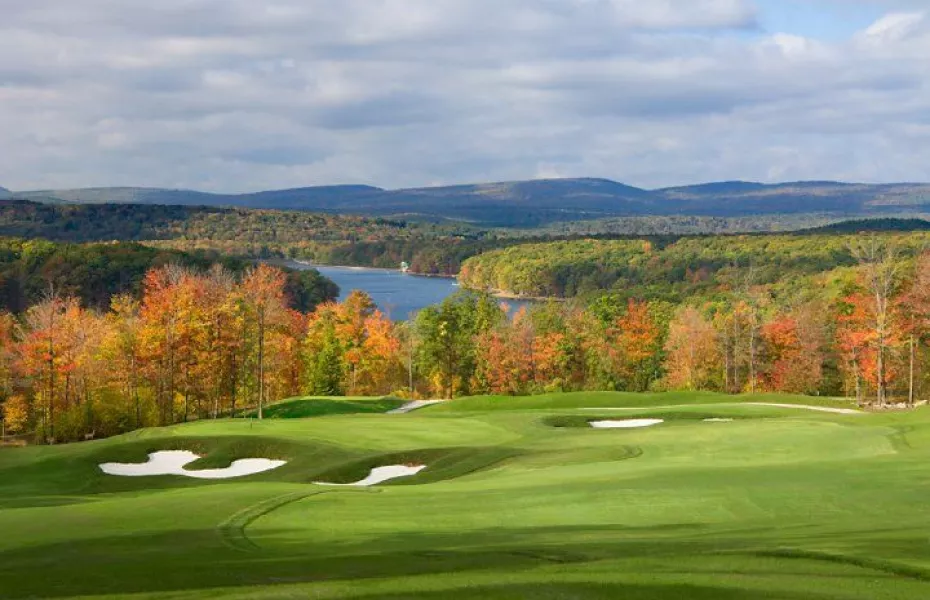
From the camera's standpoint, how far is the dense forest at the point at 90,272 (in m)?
139

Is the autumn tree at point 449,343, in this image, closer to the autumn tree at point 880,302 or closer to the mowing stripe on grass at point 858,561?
the autumn tree at point 880,302

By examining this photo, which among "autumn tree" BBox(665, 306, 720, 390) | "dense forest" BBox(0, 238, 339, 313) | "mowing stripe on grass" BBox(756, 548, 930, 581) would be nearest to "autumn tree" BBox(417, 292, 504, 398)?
"autumn tree" BBox(665, 306, 720, 390)

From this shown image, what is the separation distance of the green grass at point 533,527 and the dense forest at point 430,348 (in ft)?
107

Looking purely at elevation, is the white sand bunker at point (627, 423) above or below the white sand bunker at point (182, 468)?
above

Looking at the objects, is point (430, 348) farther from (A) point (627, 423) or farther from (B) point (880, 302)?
(A) point (627, 423)

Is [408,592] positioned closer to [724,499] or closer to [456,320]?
[724,499]

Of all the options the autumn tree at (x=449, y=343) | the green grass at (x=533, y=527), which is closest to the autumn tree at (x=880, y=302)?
the green grass at (x=533, y=527)

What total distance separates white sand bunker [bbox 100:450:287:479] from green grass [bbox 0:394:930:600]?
7.99 ft

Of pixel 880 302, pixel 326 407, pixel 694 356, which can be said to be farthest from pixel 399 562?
pixel 694 356

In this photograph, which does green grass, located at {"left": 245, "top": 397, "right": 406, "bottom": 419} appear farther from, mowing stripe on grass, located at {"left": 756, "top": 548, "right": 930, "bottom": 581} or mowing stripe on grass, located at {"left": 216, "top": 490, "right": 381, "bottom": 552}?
mowing stripe on grass, located at {"left": 756, "top": 548, "right": 930, "bottom": 581}

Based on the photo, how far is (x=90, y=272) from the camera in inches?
5758

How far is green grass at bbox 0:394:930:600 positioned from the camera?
13.6 metres

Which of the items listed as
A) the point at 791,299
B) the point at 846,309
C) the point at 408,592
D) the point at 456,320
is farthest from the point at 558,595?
the point at 791,299

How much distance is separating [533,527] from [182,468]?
2389 cm
